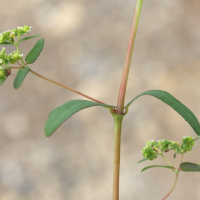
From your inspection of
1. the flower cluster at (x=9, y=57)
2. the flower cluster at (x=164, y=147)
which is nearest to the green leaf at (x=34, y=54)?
the flower cluster at (x=9, y=57)

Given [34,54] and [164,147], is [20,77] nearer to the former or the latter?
[34,54]

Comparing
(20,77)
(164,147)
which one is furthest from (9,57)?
(164,147)

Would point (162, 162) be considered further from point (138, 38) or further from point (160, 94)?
point (160, 94)

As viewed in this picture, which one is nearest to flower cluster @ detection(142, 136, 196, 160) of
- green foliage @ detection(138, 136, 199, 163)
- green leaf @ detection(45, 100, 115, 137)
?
green foliage @ detection(138, 136, 199, 163)

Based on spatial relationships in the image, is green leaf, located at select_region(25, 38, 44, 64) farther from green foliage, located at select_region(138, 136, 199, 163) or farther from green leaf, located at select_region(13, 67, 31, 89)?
green foliage, located at select_region(138, 136, 199, 163)

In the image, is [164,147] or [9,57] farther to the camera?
[164,147]

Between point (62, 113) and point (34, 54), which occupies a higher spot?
point (34, 54)

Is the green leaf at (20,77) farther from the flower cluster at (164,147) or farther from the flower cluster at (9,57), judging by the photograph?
the flower cluster at (164,147)

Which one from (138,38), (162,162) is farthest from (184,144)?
A: (138,38)

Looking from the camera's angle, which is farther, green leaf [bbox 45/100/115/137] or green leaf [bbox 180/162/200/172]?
green leaf [bbox 180/162/200/172]
